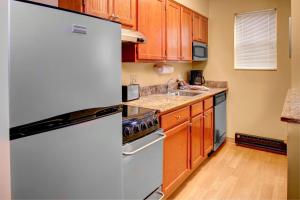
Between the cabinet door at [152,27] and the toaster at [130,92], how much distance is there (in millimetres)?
324

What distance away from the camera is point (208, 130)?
10.3 feet

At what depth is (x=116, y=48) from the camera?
1.43 metres

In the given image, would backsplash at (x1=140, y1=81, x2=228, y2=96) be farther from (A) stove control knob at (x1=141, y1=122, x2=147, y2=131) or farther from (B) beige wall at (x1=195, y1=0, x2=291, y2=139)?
(A) stove control knob at (x1=141, y1=122, x2=147, y2=131)

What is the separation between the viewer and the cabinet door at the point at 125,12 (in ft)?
6.63

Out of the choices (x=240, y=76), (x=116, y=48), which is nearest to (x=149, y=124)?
(x=116, y=48)

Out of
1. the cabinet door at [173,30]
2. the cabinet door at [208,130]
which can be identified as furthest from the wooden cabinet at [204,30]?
the cabinet door at [208,130]

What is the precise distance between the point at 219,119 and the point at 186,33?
1.39 m

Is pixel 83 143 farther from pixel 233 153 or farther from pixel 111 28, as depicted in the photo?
pixel 233 153

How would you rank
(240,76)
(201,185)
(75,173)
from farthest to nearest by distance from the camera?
(240,76)
(201,185)
(75,173)

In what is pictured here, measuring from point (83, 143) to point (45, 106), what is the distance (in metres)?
0.30

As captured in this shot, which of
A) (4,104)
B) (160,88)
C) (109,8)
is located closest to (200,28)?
(160,88)

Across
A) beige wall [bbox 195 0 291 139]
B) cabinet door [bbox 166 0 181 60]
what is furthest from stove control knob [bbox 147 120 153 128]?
beige wall [bbox 195 0 291 139]

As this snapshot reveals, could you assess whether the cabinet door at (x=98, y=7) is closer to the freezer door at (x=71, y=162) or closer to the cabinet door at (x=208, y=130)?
the freezer door at (x=71, y=162)

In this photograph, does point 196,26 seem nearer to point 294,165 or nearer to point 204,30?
point 204,30
